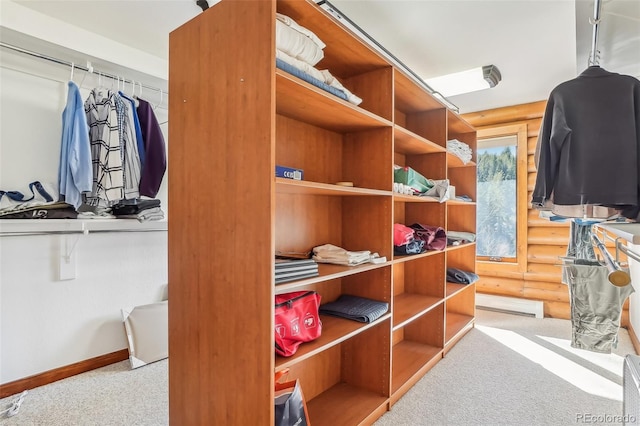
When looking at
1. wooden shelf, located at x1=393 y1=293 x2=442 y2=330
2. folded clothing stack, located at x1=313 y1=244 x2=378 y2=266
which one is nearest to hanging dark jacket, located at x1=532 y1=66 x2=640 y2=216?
folded clothing stack, located at x1=313 y1=244 x2=378 y2=266

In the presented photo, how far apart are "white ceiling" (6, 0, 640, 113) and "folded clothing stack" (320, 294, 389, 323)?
1882mm

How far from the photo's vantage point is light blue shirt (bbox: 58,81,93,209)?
2.27 m

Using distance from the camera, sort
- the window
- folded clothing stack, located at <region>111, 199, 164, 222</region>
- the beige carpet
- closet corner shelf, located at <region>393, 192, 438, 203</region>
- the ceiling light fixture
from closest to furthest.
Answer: the beige carpet, closet corner shelf, located at <region>393, 192, 438, 203</region>, folded clothing stack, located at <region>111, 199, 164, 222</region>, the ceiling light fixture, the window

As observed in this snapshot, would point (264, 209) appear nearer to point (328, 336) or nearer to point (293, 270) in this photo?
point (293, 270)

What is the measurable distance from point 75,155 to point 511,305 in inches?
186

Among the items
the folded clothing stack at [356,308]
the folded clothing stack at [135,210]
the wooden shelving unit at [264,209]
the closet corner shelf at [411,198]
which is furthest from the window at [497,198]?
the folded clothing stack at [135,210]

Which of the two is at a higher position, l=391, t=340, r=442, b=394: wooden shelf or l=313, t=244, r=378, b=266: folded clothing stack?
l=313, t=244, r=378, b=266: folded clothing stack

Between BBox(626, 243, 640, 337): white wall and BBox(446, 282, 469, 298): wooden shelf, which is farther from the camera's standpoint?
BBox(446, 282, 469, 298): wooden shelf

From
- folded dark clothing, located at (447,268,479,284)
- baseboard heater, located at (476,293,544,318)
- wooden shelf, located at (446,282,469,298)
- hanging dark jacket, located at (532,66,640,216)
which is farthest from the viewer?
baseboard heater, located at (476,293,544,318)

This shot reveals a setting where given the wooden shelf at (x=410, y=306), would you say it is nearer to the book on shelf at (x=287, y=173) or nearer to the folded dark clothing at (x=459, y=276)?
the folded dark clothing at (x=459, y=276)

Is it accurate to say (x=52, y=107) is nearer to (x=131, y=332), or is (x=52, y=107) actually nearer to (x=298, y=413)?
(x=131, y=332)

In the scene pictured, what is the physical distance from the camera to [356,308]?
2.03m

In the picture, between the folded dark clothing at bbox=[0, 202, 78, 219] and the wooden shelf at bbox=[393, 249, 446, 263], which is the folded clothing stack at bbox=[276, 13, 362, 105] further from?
the folded dark clothing at bbox=[0, 202, 78, 219]

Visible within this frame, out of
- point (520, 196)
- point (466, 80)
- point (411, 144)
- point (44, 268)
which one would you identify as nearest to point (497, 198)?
point (520, 196)
